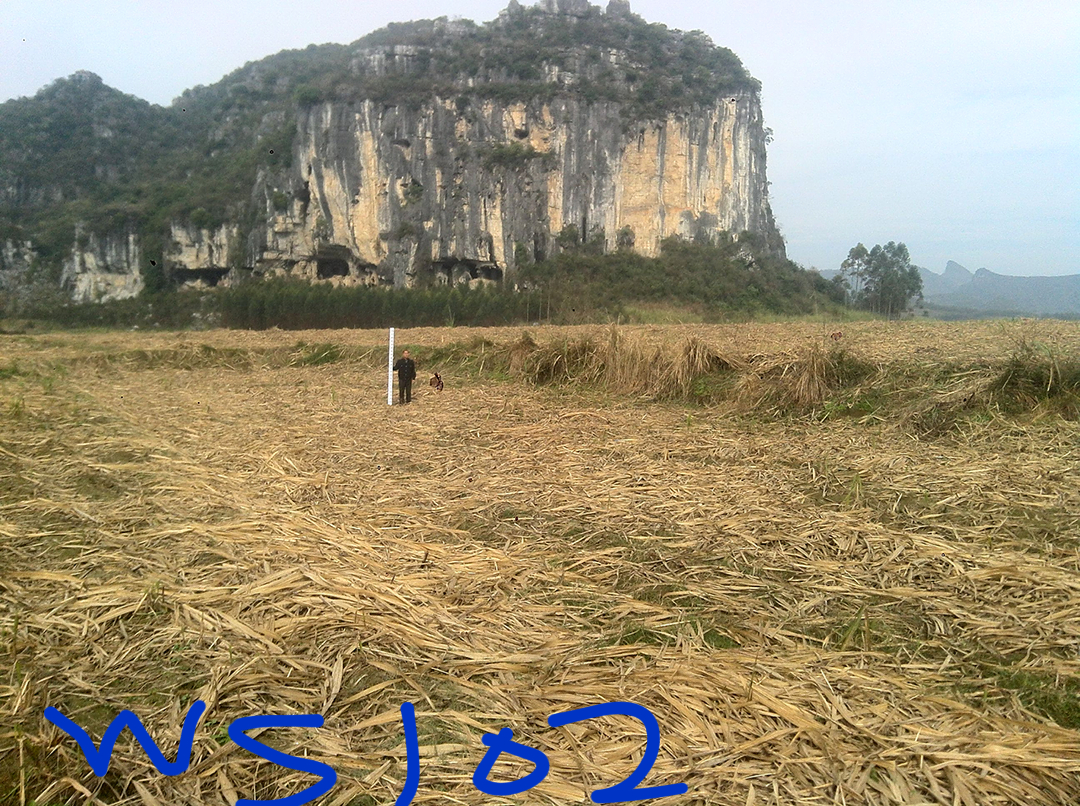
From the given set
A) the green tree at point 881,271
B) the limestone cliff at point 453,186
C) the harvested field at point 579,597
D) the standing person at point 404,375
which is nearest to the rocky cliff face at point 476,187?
the limestone cliff at point 453,186

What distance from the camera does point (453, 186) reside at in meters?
53.3

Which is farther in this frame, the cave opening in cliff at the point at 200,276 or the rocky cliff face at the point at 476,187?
the cave opening in cliff at the point at 200,276

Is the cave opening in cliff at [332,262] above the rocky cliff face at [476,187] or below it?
below

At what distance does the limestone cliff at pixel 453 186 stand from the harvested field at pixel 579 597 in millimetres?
50533

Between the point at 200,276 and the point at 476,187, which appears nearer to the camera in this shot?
the point at 476,187

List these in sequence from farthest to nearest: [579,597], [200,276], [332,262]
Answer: [200,276] → [332,262] → [579,597]

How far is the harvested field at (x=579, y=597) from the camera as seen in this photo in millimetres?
1504

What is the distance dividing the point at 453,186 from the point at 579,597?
180 feet

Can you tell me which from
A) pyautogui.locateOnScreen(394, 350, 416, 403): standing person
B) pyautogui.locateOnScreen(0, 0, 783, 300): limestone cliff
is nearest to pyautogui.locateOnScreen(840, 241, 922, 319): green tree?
pyautogui.locateOnScreen(0, 0, 783, 300): limestone cliff

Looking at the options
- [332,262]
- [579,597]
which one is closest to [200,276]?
[332,262]

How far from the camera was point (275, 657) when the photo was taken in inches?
74.7

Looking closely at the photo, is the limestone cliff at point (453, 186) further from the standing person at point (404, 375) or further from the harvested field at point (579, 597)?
the harvested field at point (579, 597)

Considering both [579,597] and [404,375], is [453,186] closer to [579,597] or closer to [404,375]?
[404,375]

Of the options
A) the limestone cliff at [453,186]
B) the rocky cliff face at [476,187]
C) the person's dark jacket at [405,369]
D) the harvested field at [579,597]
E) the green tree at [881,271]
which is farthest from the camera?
the limestone cliff at [453,186]
